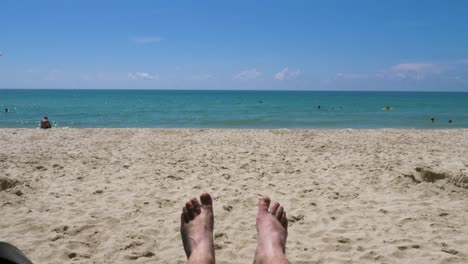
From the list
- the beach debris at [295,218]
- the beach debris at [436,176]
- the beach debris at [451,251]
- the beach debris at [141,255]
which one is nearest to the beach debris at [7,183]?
the beach debris at [141,255]

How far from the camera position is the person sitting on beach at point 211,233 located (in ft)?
7.91

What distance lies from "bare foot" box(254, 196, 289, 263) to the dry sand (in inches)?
11.8

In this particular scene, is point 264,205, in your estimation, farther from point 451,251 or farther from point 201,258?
point 451,251

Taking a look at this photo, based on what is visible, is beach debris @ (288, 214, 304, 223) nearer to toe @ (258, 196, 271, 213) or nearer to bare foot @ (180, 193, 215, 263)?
toe @ (258, 196, 271, 213)

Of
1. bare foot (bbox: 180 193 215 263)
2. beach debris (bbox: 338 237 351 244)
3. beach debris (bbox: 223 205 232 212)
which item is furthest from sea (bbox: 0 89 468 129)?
bare foot (bbox: 180 193 215 263)

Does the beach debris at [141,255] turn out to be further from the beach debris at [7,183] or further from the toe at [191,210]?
the beach debris at [7,183]

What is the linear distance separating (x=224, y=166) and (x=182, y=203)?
81.9 inches

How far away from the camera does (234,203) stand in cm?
434

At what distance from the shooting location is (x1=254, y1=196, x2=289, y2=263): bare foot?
2.39m

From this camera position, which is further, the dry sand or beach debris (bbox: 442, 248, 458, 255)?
the dry sand

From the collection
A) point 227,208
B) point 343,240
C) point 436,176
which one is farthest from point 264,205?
point 436,176

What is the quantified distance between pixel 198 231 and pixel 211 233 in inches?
4.5

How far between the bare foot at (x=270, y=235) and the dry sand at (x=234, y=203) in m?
0.30

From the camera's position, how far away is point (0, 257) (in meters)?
1.39
